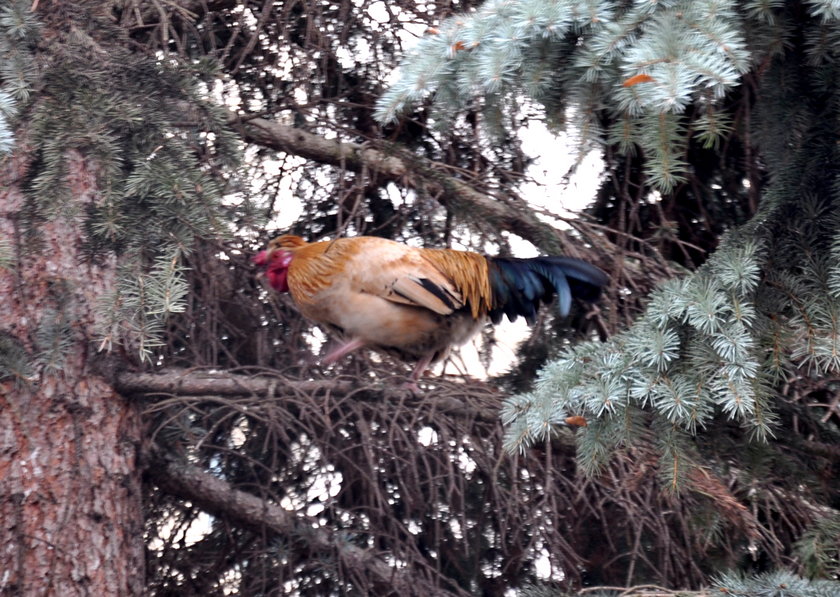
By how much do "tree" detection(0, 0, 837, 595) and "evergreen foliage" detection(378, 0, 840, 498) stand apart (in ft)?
0.06

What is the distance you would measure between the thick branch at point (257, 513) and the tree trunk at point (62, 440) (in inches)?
6.7

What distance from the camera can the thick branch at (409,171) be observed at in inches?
154

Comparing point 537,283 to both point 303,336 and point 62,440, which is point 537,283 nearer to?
point 303,336

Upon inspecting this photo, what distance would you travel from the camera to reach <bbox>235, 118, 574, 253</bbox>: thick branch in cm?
391

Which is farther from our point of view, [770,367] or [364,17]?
[364,17]

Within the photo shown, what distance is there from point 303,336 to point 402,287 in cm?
80

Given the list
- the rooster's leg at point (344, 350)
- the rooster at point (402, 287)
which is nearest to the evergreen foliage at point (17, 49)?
the rooster at point (402, 287)

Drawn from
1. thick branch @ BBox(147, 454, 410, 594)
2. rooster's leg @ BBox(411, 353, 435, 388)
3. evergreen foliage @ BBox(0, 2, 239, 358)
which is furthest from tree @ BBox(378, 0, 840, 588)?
rooster's leg @ BBox(411, 353, 435, 388)

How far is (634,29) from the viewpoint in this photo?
2072 millimetres

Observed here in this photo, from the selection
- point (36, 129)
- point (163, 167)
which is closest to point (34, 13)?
point (36, 129)

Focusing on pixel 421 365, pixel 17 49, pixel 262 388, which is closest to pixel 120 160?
pixel 17 49

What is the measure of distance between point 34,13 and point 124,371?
1.46 m

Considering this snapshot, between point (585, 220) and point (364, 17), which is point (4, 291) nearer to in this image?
point (364, 17)

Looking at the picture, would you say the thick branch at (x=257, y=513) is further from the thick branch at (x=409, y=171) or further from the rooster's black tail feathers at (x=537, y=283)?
the thick branch at (x=409, y=171)
